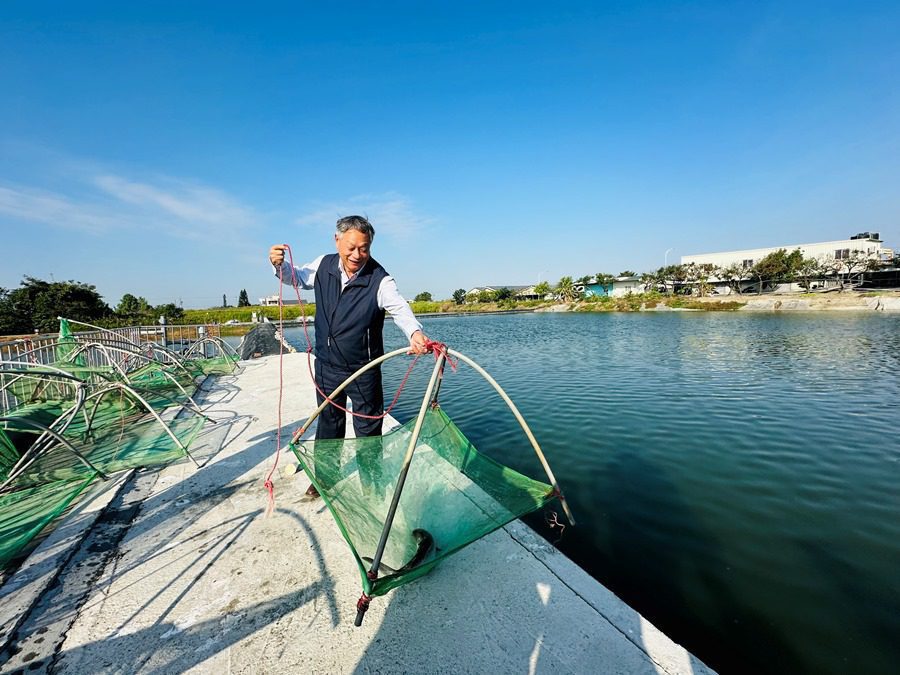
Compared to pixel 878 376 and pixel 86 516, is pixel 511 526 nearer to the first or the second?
pixel 86 516

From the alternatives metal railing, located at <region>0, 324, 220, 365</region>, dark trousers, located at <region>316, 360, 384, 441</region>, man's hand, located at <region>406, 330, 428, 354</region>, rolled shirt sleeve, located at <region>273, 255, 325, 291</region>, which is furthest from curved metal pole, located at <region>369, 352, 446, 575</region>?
metal railing, located at <region>0, 324, 220, 365</region>

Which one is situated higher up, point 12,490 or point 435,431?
point 435,431

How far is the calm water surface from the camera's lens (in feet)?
9.85

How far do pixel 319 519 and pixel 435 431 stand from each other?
3.92ft

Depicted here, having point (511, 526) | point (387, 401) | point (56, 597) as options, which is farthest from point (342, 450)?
point (387, 401)

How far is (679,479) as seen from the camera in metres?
5.40

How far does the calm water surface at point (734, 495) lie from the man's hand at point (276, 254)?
391cm

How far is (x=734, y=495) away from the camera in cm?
495

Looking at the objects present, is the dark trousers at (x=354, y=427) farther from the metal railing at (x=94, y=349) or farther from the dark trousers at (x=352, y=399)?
the metal railing at (x=94, y=349)

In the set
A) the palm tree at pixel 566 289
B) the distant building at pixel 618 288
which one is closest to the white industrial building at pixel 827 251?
the distant building at pixel 618 288

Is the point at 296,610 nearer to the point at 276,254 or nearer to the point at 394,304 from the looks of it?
the point at 394,304

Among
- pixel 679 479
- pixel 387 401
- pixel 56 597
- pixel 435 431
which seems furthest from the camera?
pixel 387 401

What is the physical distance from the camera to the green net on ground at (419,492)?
92.4 inches

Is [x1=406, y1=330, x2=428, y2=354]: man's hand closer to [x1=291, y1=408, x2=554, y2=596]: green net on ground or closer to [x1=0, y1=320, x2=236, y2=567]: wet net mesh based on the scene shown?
[x1=291, y1=408, x2=554, y2=596]: green net on ground
